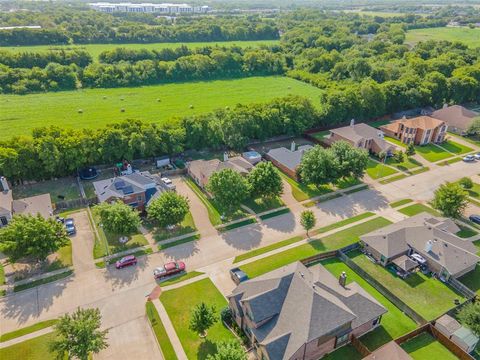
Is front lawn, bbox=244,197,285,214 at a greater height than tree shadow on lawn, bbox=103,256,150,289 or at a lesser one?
greater

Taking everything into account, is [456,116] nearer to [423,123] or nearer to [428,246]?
[423,123]

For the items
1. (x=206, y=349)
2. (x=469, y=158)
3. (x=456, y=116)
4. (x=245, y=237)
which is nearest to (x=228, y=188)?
(x=245, y=237)

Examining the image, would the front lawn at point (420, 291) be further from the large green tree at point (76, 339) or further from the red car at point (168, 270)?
the large green tree at point (76, 339)

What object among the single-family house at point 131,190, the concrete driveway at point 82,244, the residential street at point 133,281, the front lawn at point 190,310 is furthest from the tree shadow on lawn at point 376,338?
the single-family house at point 131,190

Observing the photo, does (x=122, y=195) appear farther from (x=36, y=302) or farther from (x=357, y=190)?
(x=357, y=190)

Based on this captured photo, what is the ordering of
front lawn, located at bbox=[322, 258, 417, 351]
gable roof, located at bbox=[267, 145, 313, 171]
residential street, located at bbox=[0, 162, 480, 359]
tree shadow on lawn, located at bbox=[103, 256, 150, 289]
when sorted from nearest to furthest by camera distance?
front lawn, located at bbox=[322, 258, 417, 351], residential street, located at bbox=[0, 162, 480, 359], tree shadow on lawn, located at bbox=[103, 256, 150, 289], gable roof, located at bbox=[267, 145, 313, 171]

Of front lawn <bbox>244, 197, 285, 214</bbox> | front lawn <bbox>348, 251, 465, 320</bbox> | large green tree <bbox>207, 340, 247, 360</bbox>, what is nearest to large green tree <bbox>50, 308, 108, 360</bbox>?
large green tree <bbox>207, 340, 247, 360</bbox>

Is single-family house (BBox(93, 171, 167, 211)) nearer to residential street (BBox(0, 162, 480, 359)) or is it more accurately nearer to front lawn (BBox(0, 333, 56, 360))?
residential street (BBox(0, 162, 480, 359))
